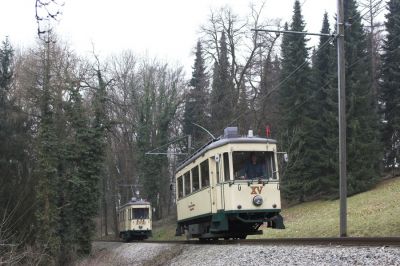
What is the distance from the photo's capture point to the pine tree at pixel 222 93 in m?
42.3

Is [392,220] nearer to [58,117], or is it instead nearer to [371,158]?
[371,158]

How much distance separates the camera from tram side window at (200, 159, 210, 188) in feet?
55.6

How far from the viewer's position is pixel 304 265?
991cm

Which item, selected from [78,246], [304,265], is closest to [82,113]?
[78,246]

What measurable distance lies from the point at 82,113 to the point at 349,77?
738 inches

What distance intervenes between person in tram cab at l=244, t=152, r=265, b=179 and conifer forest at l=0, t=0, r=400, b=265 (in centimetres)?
971

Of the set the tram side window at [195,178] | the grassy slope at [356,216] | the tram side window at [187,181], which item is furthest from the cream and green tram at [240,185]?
the grassy slope at [356,216]

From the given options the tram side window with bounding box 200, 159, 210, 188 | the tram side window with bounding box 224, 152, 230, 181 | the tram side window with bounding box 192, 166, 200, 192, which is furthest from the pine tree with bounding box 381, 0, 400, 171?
the tram side window with bounding box 224, 152, 230, 181

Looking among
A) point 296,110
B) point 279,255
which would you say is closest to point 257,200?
point 279,255

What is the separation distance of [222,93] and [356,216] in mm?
22006

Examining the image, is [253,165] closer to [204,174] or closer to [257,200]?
[257,200]

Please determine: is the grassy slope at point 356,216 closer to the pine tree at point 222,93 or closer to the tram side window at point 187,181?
the tram side window at point 187,181

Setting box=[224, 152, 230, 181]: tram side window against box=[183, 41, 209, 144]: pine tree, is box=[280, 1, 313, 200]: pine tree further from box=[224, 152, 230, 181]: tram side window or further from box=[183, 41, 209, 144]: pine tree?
box=[224, 152, 230, 181]: tram side window

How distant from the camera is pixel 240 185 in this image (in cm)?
1568
